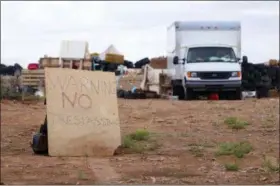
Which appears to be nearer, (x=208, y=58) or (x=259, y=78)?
(x=208, y=58)

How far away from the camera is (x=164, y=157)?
1191 cm

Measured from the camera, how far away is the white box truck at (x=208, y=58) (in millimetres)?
28078

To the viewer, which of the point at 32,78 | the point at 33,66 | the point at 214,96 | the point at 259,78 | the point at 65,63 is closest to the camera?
the point at 214,96

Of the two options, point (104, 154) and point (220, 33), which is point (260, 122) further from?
point (220, 33)

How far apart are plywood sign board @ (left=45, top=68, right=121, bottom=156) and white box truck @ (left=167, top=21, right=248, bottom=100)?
52.1ft

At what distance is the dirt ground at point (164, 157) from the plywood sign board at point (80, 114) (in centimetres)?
30

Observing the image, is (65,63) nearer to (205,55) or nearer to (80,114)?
(205,55)

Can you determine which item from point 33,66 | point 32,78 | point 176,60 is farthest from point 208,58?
point 33,66

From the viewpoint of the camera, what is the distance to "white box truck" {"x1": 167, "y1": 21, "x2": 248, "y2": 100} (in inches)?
1105

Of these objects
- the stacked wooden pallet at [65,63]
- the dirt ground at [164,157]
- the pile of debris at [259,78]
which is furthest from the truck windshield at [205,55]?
the dirt ground at [164,157]

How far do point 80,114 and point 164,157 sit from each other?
1586mm

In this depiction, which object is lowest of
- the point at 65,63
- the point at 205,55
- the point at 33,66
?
the point at 33,66

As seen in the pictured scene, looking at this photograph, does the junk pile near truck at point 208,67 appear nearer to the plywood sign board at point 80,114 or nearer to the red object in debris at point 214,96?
the red object in debris at point 214,96

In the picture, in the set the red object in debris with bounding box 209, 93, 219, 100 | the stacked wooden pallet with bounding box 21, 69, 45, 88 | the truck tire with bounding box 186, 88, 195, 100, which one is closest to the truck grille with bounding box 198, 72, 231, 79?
the red object in debris with bounding box 209, 93, 219, 100
